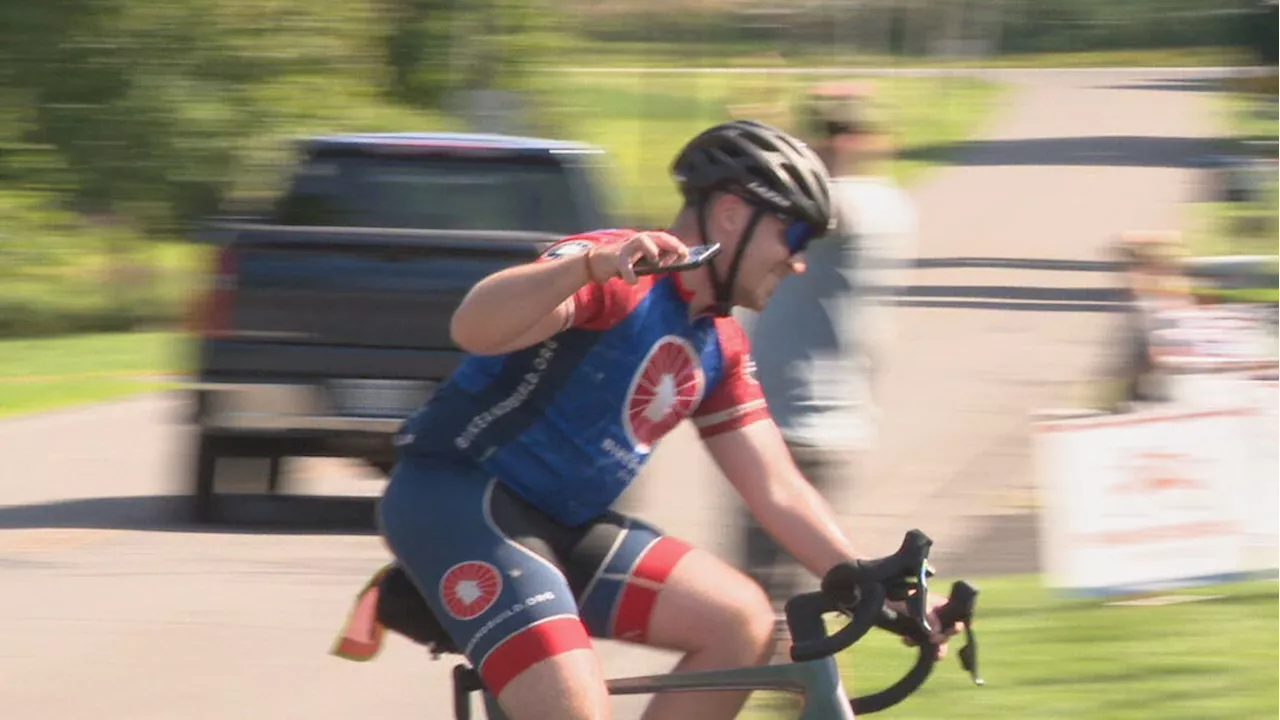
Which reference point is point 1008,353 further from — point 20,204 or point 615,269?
point 615,269

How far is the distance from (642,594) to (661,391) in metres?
0.37

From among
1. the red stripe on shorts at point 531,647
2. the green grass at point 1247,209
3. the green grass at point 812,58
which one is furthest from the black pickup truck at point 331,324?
the green grass at point 1247,209

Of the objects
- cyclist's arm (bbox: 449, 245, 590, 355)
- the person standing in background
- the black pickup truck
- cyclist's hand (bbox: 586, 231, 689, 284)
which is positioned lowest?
the black pickup truck

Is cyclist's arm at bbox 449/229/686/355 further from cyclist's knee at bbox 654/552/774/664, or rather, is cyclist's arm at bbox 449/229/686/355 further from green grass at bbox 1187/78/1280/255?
green grass at bbox 1187/78/1280/255

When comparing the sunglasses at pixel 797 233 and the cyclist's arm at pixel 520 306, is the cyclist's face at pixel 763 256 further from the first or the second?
the cyclist's arm at pixel 520 306

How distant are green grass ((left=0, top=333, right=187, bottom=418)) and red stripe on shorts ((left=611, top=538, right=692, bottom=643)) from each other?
1005 cm

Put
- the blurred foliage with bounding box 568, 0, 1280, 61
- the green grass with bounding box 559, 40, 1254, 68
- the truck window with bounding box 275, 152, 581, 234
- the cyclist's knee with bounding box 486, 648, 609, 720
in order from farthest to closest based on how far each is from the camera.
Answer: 1. the green grass with bounding box 559, 40, 1254, 68
2. the blurred foliage with bounding box 568, 0, 1280, 61
3. the truck window with bounding box 275, 152, 581, 234
4. the cyclist's knee with bounding box 486, 648, 609, 720

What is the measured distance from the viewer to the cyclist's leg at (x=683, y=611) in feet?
11.6

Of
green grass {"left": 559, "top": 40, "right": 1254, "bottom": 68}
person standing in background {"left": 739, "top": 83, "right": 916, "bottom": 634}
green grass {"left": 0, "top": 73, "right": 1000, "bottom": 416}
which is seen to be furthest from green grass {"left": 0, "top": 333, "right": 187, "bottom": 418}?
person standing in background {"left": 739, "top": 83, "right": 916, "bottom": 634}

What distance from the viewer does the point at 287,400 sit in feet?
30.0

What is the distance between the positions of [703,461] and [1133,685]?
18.7 feet

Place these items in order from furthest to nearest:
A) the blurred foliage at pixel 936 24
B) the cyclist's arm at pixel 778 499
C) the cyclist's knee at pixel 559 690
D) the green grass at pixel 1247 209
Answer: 1. the green grass at pixel 1247 209
2. the blurred foliage at pixel 936 24
3. the cyclist's arm at pixel 778 499
4. the cyclist's knee at pixel 559 690

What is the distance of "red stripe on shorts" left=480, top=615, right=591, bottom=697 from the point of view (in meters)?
3.31

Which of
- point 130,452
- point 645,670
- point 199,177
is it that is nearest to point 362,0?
point 199,177
